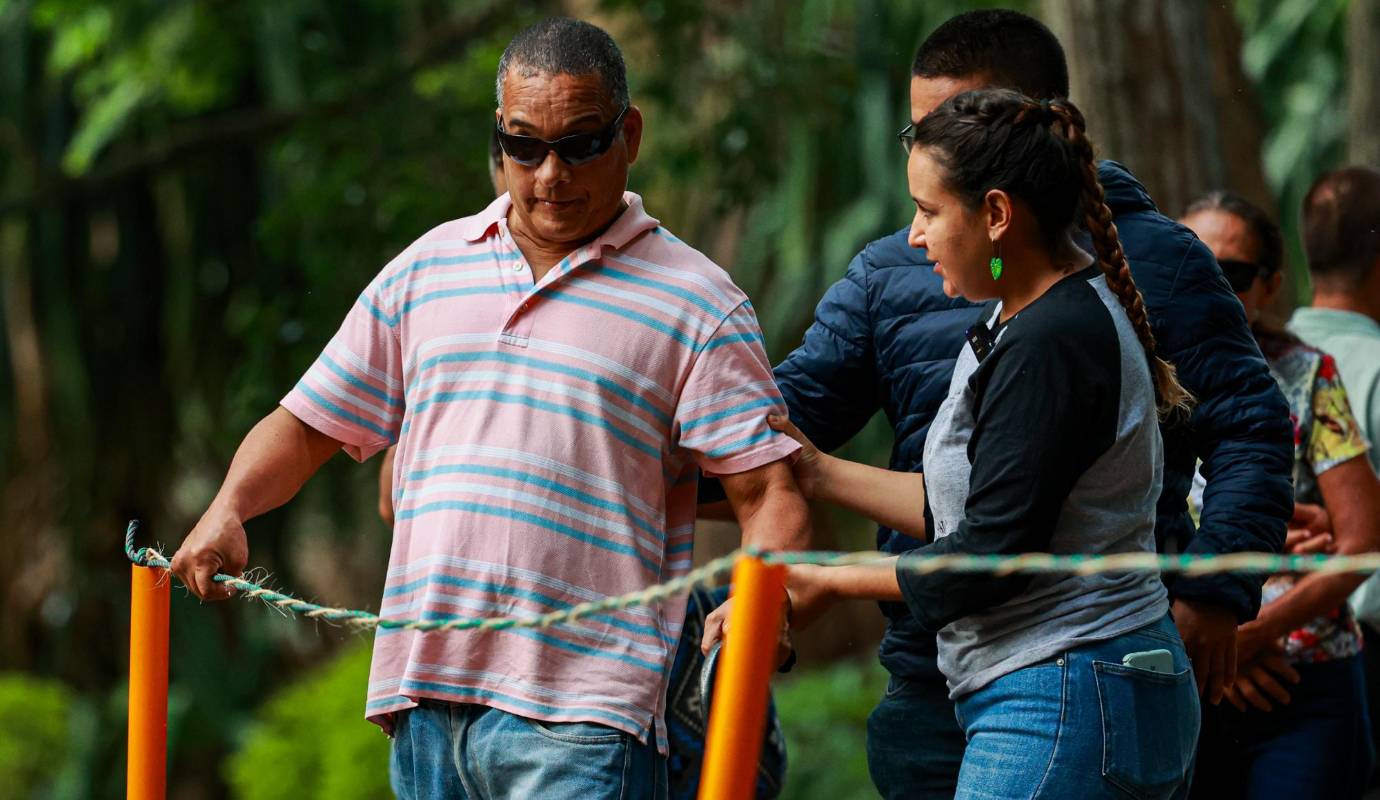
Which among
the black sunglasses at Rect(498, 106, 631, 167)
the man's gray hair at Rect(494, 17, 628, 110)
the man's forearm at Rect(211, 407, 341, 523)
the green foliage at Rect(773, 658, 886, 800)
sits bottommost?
the green foliage at Rect(773, 658, 886, 800)

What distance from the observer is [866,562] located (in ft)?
8.47

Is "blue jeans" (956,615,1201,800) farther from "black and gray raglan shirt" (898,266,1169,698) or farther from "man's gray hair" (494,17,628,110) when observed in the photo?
"man's gray hair" (494,17,628,110)

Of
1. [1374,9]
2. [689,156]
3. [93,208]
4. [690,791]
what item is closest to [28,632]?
[93,208]

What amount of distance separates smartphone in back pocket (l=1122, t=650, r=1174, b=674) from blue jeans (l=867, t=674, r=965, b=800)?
0.50 metres

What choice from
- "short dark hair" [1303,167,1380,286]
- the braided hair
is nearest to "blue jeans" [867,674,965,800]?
the braided hair

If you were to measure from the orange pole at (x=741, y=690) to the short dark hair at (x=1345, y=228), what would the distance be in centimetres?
251

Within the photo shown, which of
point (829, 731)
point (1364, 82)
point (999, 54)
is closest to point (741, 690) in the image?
point (999, 54)

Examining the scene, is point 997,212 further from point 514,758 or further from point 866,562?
point 514,758

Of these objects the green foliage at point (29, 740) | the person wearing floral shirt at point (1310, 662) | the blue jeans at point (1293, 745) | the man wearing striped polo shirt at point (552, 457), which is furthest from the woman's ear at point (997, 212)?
the green foliage at point (29, 740)

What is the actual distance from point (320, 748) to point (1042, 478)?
7.51 metres

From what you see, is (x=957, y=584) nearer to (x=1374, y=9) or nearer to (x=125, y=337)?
(x=1374, y=9)

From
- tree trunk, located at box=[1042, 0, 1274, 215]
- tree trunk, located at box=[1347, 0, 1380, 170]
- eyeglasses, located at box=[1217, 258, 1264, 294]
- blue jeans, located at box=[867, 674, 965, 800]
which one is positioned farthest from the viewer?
tree trunk, located at box=[1347, 0, 1380, 170]

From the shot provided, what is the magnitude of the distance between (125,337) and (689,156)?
5.58 m

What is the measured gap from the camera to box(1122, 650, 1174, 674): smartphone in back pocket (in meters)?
2.54
